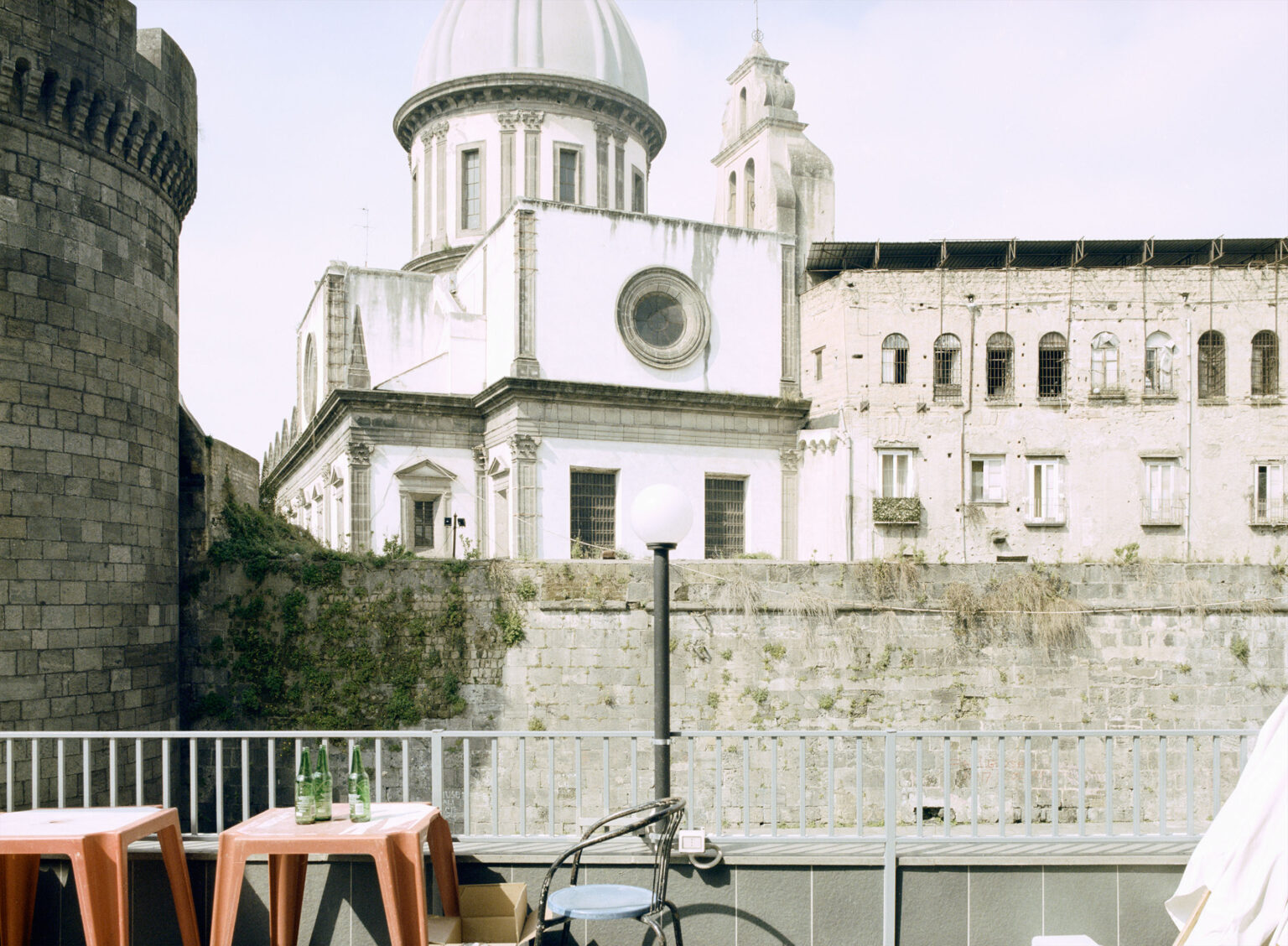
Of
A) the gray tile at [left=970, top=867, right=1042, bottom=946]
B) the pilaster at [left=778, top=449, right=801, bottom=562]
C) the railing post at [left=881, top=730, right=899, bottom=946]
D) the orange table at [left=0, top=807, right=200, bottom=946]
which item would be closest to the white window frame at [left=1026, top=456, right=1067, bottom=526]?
the pilaster at [left=778, top=449, right=801, bottom=562]

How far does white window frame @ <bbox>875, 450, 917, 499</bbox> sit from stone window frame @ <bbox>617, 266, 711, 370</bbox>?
4.78 metres

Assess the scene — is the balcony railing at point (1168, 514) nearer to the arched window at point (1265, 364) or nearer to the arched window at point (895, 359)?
the arched window at point (1265, 364)

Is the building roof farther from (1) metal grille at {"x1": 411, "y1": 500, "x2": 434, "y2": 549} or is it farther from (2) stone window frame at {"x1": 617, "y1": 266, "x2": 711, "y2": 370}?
(1) metal grille at {"x1": 411, "y1": 500, "x2": 434, "y2": 549}

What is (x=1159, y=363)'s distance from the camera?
23797 millimetres

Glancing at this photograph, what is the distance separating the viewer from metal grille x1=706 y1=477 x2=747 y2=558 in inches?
958

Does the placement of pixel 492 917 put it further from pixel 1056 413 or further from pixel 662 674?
pixel 1056 413

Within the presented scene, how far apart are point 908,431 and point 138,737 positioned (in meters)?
19.1

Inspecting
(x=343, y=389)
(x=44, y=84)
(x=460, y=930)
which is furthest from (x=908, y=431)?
(x=460, y=930)

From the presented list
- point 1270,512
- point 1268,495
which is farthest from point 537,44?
point 1270,512

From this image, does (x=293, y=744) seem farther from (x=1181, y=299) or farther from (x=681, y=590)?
(x=1181, y=299)

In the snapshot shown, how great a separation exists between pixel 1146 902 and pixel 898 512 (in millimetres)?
17170

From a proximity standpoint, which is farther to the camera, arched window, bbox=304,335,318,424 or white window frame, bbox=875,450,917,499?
arched window, bbox=304,335,318,424

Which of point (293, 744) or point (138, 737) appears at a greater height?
point (138, 737)

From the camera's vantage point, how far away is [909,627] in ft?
58.7
